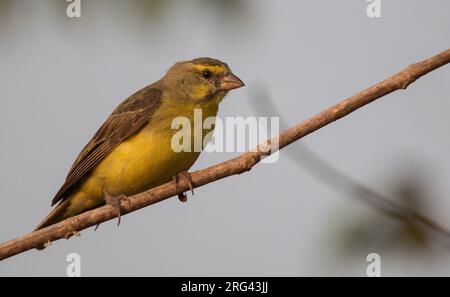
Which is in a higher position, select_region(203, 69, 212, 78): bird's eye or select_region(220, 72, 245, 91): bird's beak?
select_region(203, 69, 212, 78): bird's eye

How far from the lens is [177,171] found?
5.18 metres

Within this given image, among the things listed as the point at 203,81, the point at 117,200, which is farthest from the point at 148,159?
the point at 203,81

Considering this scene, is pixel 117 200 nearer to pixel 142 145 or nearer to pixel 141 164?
pixel 141 164

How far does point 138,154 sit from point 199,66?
1246 mm

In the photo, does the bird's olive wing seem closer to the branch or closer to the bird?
the bird

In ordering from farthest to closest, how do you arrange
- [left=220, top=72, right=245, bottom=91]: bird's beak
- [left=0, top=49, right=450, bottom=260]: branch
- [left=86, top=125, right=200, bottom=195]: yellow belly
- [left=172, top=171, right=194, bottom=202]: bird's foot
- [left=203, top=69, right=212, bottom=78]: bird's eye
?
[left=203, top=69, right=212, bottom=78]: bird's eye
[left=220, top=72, right=245, bottom=91]: bird's beak
[left=86, top=125, right=200, bottom=195]: yellow belly
[left=172, top=171, right=194, bottom=202]: bird's foot
[left=0, top=49, right=450, bottom=260]: branch

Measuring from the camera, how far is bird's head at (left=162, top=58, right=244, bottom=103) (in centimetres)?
582

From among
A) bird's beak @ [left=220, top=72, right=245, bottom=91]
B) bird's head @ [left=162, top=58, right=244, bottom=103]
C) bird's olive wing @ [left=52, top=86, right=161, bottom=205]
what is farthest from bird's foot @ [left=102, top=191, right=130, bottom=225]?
Result: bird's beak @ [left=220, top=72, right=245, bottom=91]

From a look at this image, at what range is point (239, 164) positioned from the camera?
4094mm

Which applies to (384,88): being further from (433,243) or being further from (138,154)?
(138,154)

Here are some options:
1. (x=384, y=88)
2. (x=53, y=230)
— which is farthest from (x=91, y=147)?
(x=384, y=88)

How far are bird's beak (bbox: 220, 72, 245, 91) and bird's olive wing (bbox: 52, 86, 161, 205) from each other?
614 mm

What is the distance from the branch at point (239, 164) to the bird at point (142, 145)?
1.20 ft

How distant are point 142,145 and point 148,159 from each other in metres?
0.26
